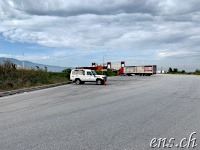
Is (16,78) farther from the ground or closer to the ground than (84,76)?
closer to the ground

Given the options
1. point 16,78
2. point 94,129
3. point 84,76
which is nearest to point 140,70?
point 84,76

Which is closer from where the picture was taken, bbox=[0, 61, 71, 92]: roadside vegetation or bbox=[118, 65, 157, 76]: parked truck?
bbox=[0, 61, 71, 92]: roadside vegetation

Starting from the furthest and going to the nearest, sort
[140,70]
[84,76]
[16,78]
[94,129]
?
[140,70]
[84,76]
[16,78]
[94,129]

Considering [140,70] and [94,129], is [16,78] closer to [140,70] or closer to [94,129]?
[94,129]

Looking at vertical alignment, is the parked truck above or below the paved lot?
above

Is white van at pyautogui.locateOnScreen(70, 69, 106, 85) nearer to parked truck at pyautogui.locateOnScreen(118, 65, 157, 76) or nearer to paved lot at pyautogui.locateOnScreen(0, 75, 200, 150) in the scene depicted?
paved lot at pyautogui.locateOnScreen(0, 75, 200, 150)

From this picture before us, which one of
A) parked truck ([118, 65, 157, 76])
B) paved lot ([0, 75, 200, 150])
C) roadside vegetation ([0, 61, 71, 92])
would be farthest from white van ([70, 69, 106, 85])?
parked truck ([118, 65, 157, 76])

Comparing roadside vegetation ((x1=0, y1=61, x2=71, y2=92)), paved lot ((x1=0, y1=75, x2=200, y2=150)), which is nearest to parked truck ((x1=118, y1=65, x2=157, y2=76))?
roadside vegetation ((x1=0, y1=61, x2=71, y2=92))

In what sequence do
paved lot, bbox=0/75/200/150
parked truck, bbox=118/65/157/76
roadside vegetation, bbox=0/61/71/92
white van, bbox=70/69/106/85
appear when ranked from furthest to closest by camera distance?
parked truck, bbox=118/65/157/76, white van, bbox=70/69/106/85, roadside vegetation, bbox=0/61/71/92, paved lot, bbox=0/75/200/150

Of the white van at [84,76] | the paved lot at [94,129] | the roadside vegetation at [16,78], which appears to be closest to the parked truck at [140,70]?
the white van at [84,76]

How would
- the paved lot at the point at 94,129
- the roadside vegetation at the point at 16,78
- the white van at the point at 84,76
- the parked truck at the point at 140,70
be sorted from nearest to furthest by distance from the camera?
the paved lot at the point at 94,129
the roadside vegetation at the point at 16,78
the white van at the point at 84,76
the parked truck at the point at 140,70

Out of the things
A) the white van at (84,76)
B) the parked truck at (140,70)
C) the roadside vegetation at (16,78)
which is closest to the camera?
the roadside vegetation at (16,78)

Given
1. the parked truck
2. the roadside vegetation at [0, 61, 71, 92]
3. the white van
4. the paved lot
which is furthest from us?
the parked truck

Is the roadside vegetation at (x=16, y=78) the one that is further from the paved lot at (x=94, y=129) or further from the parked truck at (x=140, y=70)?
the parked truck at (x=140, y=70)
